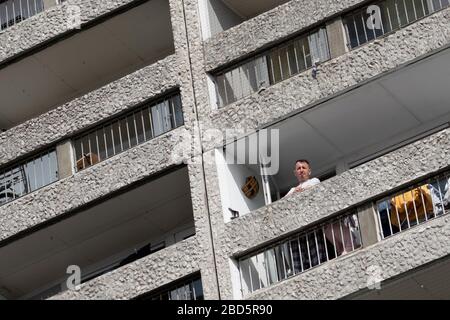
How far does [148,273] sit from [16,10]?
6584mm

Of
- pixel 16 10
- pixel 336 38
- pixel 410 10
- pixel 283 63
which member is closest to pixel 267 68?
pixel 283 63

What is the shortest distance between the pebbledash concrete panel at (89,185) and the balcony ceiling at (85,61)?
8.75 feet

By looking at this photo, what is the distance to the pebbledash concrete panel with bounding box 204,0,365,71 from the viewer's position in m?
31.5

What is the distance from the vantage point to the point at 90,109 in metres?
33.0

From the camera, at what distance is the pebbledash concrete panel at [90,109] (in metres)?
32.5

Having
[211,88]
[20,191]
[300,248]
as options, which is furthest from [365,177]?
[20,191]

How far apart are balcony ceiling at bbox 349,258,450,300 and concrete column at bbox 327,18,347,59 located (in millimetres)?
4000

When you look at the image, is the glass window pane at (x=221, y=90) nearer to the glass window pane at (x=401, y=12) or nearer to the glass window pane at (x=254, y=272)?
the glass window pane at (x=254, y=272)

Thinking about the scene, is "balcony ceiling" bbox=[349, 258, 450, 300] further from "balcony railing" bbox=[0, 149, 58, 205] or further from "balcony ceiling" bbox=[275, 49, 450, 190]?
"balcony railing" bbox=[0, 149, 58, 205]

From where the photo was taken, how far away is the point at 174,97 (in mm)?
32375

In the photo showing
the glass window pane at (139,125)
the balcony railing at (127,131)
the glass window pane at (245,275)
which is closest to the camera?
the glass window pane at (245,275)

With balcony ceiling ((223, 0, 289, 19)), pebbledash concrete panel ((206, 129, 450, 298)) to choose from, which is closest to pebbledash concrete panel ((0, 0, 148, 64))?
balcony ceiling ((223, 0, 289, 19))

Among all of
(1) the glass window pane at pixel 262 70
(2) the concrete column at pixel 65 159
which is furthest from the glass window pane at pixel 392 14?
(2) the concrete column at pixel 65 159
